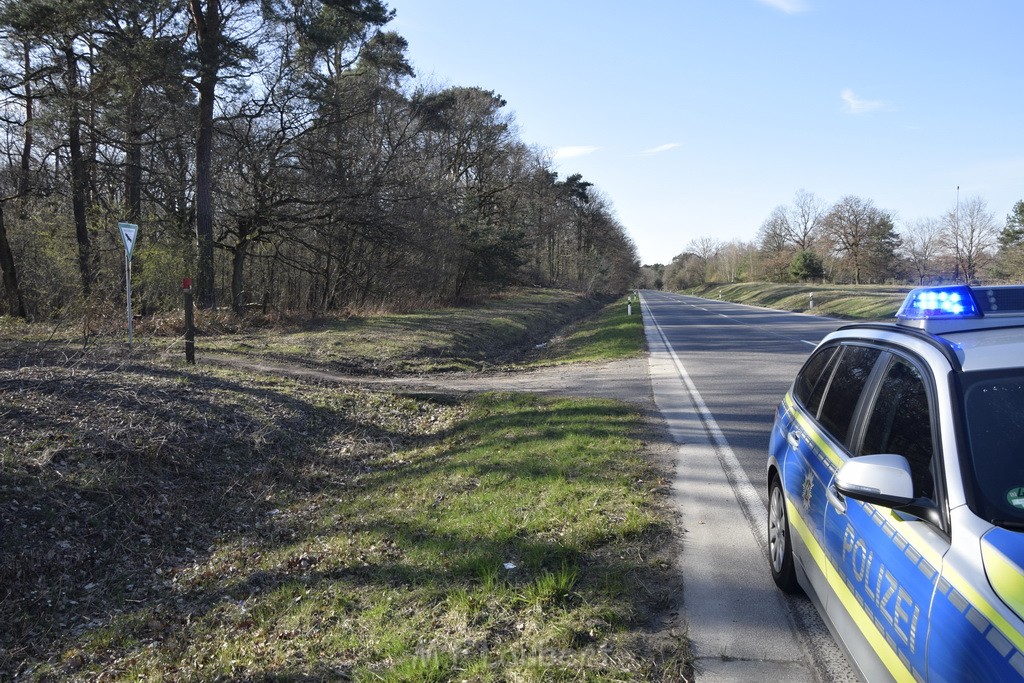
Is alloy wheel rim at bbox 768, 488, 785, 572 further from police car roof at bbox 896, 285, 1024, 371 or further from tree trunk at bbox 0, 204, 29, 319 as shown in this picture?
tree trunk at bbox 0, 204, 29, 319

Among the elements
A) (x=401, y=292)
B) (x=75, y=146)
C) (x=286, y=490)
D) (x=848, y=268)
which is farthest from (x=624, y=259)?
(x=286, y=490)

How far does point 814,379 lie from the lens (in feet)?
15.0

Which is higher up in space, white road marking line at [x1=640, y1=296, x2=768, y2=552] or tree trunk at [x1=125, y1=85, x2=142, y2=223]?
tree trunk at [x1=125, y1=85, x2=142, y2=223]

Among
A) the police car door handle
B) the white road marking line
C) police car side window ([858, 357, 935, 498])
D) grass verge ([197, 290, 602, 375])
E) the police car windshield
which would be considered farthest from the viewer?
grass verge ([197, 290, 602, 375])

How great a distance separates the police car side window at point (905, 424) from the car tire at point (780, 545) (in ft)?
4.16

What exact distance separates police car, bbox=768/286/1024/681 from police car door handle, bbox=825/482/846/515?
14 millimetres

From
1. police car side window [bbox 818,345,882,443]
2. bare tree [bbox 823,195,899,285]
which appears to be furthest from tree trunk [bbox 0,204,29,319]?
bare tree [bbox 823,195,899,285]

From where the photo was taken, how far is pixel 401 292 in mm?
31469

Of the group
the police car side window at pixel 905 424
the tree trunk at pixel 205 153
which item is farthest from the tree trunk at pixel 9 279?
the police car side window at pixel 905 424

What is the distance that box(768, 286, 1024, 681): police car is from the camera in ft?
6.87

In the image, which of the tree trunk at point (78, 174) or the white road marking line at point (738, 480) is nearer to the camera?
the white road marking line at point (738, 480)

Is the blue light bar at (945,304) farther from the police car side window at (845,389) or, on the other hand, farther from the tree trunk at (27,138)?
the tree trunk at (27,138)

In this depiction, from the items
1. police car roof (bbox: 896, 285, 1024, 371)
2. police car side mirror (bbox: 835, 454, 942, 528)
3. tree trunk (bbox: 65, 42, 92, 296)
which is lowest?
police car side mirror (bbox: 835, 454, 942, 528)

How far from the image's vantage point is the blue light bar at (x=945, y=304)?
3.23m
